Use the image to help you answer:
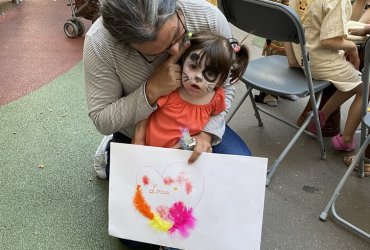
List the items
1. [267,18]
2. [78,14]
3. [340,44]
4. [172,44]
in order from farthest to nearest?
[78,14], [340,44], [267,18], [172,44]

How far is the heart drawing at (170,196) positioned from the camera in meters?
1.16

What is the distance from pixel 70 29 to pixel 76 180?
2.27m

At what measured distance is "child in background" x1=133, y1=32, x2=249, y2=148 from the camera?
112cm

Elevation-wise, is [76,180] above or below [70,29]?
above

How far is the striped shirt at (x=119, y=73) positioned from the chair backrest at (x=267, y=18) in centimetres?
31

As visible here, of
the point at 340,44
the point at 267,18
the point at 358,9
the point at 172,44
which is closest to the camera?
the point at 172,44

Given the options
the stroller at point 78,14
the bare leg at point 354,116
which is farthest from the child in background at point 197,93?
the stroller at point 78,14

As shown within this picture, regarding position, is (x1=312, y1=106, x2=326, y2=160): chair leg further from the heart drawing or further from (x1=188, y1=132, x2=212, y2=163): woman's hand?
the heart drawing

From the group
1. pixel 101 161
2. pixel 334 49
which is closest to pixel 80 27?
pixel 101 161

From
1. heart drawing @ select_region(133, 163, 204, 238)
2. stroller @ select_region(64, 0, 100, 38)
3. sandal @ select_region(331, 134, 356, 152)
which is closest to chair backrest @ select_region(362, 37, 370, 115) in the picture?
sandal @ select_region(331, 134, 356, 152)

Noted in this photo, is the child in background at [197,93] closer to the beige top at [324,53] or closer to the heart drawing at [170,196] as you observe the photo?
the heart drawing at [170,196]

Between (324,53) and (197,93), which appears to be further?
(324,53)

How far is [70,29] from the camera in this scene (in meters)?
3.65

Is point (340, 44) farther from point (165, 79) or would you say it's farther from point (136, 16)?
point (136, 16)
